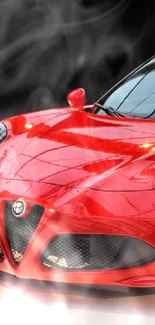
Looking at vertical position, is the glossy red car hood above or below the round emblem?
below

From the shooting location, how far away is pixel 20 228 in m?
2.94

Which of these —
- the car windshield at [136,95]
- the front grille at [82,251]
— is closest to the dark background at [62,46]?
the car windshield at [136,95]

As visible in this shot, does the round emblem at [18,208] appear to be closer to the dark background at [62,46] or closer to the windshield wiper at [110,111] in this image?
the windshield wiper at [110,111]

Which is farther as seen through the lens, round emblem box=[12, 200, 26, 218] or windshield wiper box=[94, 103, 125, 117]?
windshield wiper box=[94, 103, 125, 117]

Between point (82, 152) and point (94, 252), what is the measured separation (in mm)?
697

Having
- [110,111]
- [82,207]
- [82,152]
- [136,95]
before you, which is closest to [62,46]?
[136,95]

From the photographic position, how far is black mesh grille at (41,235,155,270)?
273 cm

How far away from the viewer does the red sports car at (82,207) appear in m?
2.73

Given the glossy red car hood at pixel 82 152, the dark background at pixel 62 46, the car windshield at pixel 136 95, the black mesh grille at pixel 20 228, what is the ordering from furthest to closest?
the dark background at pixel 62 46 < the car windshield at pixel 136 95 < the glossy red car hood at pixel 82 152 < the black mesh grille at pixel 20 228

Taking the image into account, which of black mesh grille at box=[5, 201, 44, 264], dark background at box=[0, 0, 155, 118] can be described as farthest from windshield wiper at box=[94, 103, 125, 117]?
dark background at box=[0, 0, 155, 118]

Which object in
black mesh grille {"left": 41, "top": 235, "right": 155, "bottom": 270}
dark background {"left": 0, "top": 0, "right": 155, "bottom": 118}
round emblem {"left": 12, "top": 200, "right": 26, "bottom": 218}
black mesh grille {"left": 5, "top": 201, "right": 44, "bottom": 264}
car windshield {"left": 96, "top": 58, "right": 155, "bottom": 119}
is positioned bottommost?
dark background {"left": 0, "top": 0, "right": 155, "bottom": 118}

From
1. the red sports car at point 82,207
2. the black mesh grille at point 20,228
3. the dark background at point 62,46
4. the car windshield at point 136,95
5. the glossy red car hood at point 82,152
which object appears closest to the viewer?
the red sports car at point 82,207

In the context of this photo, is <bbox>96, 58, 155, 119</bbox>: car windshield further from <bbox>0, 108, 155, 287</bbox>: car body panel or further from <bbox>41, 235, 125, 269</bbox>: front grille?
<bbox>41, 235, 125, 269</bbox>: front grille

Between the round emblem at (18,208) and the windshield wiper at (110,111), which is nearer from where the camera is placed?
the round emblem at (18,208)
